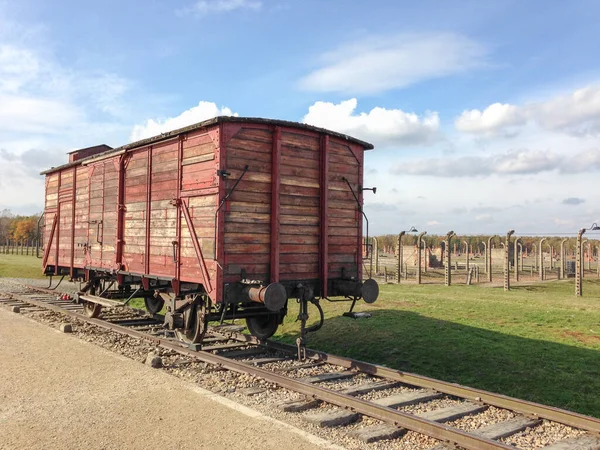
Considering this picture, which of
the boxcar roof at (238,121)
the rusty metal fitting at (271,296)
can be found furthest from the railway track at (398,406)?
the boxcar roof at (238,121)

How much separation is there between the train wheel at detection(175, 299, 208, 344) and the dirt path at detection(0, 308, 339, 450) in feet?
3.87

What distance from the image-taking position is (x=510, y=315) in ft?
42.2

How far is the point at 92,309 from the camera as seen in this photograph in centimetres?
1303

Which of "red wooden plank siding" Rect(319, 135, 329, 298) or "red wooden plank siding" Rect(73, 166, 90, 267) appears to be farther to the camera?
"red wooden plank siding" Rect(73, 166, 90, 267)

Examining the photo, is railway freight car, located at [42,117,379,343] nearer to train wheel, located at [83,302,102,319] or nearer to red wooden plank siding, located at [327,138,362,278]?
red wooden plank siding, located at [327,138,362,278]

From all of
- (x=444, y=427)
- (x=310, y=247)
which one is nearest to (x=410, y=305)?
(x=310, y=247)

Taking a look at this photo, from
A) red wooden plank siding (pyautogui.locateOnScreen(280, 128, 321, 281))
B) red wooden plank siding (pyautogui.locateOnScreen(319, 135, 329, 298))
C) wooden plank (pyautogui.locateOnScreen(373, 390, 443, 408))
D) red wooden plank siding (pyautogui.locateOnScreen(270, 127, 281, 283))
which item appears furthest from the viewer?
red wooden plank siding (pyautogui.locateOnScreen(319, 135, 329, 298))

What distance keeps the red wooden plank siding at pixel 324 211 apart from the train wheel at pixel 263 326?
134 centimetres

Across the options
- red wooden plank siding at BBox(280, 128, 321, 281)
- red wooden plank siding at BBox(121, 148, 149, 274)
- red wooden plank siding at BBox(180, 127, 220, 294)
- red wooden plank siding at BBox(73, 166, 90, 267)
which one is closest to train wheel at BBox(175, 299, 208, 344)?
red wooden plank siding at BBox(180, 127, 220, 294)

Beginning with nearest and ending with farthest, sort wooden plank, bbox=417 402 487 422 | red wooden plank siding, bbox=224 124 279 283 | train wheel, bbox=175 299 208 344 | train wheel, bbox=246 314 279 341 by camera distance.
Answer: wooden plank, bbox=417 402 487 422 → red wooden plank siding, bbox=224 124 279 283 → train wheel, bbox=175 299 208 344 → train wheel, bbox=246 314 279 341

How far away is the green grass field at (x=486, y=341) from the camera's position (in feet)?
25.3

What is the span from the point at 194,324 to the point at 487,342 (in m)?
6.01

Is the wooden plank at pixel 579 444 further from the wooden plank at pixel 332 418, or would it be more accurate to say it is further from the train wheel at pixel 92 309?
the train wheel at pixel 92 309

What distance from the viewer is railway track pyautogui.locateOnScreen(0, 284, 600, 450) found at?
17.2 feet
